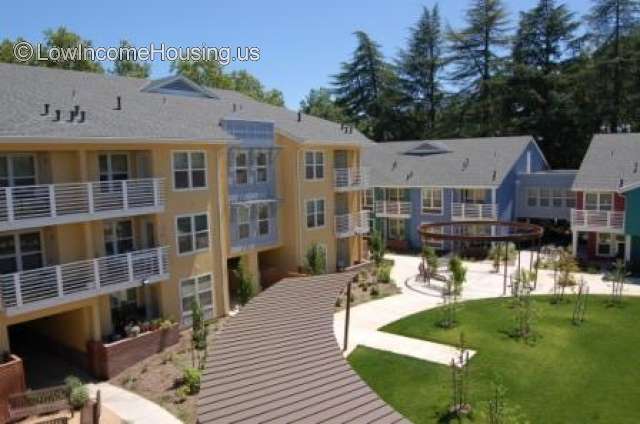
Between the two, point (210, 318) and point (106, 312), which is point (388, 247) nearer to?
point (210, 318)

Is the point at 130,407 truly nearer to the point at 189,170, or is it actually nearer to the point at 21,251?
the point at 21,251

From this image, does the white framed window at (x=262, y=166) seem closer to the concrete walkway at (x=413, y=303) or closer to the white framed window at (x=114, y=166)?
the white framed window at (x=114, y=166)

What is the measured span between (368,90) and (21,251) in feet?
188

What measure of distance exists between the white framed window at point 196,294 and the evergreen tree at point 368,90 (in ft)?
159

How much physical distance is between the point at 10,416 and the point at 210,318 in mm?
9203

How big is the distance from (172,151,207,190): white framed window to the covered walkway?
24.5 feet

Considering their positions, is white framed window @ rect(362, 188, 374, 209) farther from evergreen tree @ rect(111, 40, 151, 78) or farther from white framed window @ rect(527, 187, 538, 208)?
evergreen tree @ rect(111, 40, 151, 78)

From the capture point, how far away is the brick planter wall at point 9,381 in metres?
15.5

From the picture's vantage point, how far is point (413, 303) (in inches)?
1041

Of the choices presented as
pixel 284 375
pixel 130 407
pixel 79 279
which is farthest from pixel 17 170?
pixel 284 375

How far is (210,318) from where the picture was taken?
23.5 m

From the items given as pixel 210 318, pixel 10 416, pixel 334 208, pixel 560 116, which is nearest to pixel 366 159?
pixel 334 208

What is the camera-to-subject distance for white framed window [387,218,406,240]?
4278 cm

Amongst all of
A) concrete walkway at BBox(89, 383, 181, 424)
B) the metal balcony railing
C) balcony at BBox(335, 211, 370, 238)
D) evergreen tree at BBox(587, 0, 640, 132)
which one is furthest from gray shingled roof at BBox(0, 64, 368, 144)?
evergreen tree at BBox(587, 0, 640, 132)
